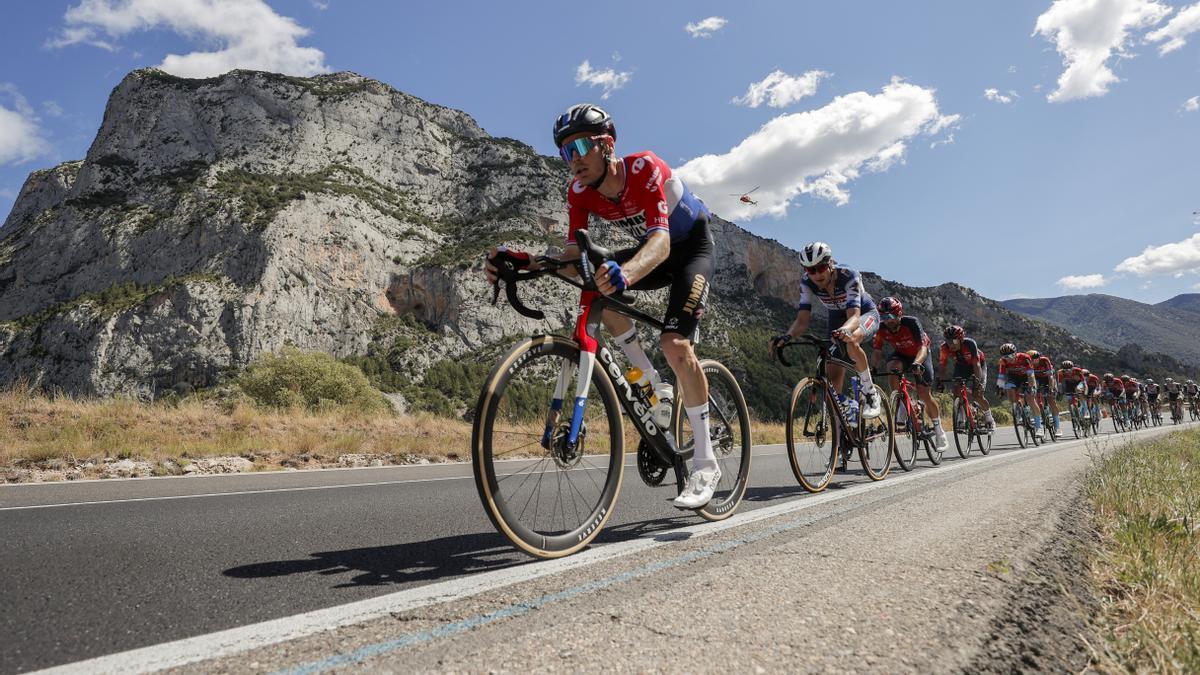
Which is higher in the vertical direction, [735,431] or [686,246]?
[686,246]

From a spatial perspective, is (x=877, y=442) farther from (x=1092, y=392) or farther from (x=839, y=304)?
(x=1092, y=392)

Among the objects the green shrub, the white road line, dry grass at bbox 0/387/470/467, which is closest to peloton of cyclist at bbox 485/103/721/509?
the white road line

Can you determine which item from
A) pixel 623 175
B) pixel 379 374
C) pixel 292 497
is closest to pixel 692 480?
pixel 623 175

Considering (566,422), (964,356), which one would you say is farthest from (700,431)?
(964,356)

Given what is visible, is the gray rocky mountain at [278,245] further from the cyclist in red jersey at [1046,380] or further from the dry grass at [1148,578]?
the dry grass at [1148,578]

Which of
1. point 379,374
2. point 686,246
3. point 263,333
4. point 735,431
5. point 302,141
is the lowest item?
point 735,431

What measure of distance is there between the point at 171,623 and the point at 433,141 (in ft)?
368

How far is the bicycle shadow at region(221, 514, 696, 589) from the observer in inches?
92.5

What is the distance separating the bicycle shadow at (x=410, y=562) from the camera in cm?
235

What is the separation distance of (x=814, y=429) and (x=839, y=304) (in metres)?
1.44

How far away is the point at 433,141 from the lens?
104125mm

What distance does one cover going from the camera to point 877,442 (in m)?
6.18

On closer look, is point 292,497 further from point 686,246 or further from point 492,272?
point 686,246

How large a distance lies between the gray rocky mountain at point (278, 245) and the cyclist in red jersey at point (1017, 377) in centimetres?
5410
